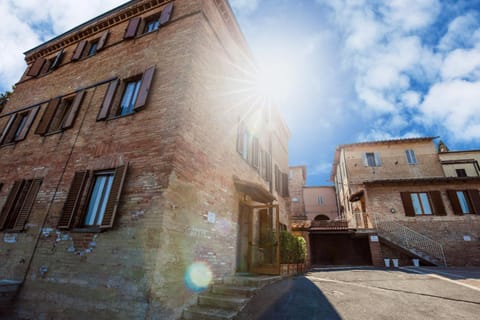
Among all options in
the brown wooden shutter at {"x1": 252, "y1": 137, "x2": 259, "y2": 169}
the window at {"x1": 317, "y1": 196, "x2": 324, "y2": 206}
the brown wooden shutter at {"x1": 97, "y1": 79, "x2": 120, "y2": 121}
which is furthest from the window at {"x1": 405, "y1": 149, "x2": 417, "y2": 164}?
the brown wooden shutter at {"x1": 97, "y1": 79, "x2": 120, "y2": 121}

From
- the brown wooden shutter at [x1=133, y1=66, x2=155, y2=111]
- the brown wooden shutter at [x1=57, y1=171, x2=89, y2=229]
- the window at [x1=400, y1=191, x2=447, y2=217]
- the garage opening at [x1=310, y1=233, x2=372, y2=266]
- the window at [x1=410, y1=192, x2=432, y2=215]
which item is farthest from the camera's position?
the garage opening at [x1=310, y1=233, x2=372, y2=266]

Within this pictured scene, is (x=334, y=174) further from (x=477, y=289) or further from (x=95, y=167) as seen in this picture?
(x=95, y=167)

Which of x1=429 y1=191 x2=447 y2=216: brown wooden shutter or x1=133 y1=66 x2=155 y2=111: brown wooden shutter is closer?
x1=133 y1=66 x2=155 y2=111: brown wooden shutter

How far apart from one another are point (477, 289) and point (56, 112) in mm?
13834

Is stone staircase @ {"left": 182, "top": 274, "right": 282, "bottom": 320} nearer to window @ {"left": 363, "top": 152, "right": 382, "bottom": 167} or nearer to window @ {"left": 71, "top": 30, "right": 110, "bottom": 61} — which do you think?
window @ {"left": 71, "top": 30, "right": 110, "bottom": 61}

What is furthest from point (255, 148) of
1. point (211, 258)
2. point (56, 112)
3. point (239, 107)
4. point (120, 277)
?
point (56, 112)

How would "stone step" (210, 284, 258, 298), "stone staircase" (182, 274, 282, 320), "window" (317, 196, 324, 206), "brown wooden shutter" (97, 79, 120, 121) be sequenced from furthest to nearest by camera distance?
"window" (317, 196, 324, 206) → "brown wooden shutter" (97, 79, 120, 121) → "stone step" (210, 284, 258, 298) → "stone staircase" (182, 274, 282, 320)

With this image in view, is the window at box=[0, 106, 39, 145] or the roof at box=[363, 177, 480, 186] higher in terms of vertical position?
the roof at box=[363, 177, 480, 186]

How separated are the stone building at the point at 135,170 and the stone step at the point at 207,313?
197mm

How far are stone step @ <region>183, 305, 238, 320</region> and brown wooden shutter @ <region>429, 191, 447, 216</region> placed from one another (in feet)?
53.8

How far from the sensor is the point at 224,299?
179 inches

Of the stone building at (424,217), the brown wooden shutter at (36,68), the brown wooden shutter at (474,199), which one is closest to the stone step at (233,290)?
the brown wooden shutter at (36,68)

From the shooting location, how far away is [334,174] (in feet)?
90.8

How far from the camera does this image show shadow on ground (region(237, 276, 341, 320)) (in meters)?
4.05
